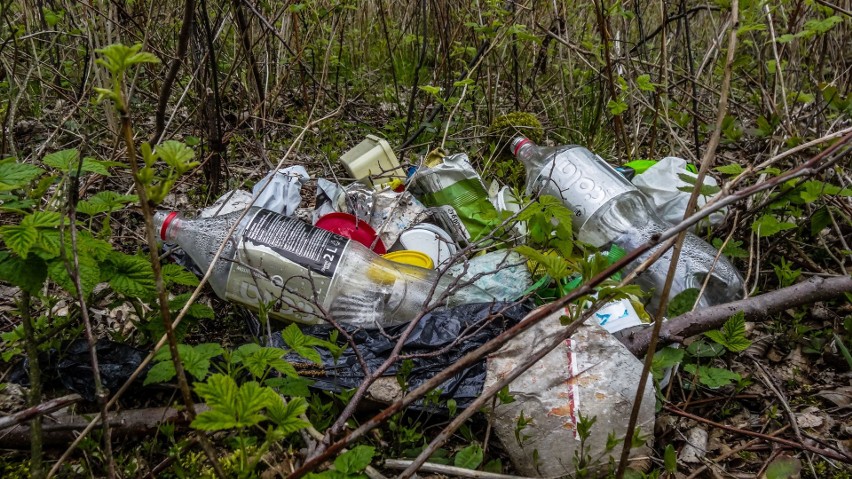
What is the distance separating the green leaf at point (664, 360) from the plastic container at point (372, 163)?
123cm

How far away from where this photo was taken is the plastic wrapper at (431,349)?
4.98 ft

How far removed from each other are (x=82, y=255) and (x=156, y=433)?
1.43 ft

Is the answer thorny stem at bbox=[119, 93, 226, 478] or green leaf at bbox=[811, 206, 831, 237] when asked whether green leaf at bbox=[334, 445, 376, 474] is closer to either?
thorny stem at bbox=[119, 93, 226, 478]

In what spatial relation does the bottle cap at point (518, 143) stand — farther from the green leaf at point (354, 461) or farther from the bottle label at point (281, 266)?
the green leaf at point (354, 461)

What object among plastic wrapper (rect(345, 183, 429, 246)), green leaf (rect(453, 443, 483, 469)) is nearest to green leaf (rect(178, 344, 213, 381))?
green leaf (rect(453, 443, 483, 469))

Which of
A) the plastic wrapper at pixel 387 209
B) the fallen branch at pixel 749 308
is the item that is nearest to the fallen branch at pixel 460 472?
the fallen branch at pixel 749 308

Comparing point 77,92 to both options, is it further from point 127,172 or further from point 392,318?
point 392,318

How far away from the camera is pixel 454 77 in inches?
126

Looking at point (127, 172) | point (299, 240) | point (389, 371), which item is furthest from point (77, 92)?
point (389, 371)

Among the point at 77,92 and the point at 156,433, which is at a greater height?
the point at 77,92

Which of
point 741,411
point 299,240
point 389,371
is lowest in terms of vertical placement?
point 741,411

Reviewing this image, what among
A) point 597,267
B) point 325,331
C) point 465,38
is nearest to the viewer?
point 597,267

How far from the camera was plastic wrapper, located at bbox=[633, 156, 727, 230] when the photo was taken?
2.23 metres

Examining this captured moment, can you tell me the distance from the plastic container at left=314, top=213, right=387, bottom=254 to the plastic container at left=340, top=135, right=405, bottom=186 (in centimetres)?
33
